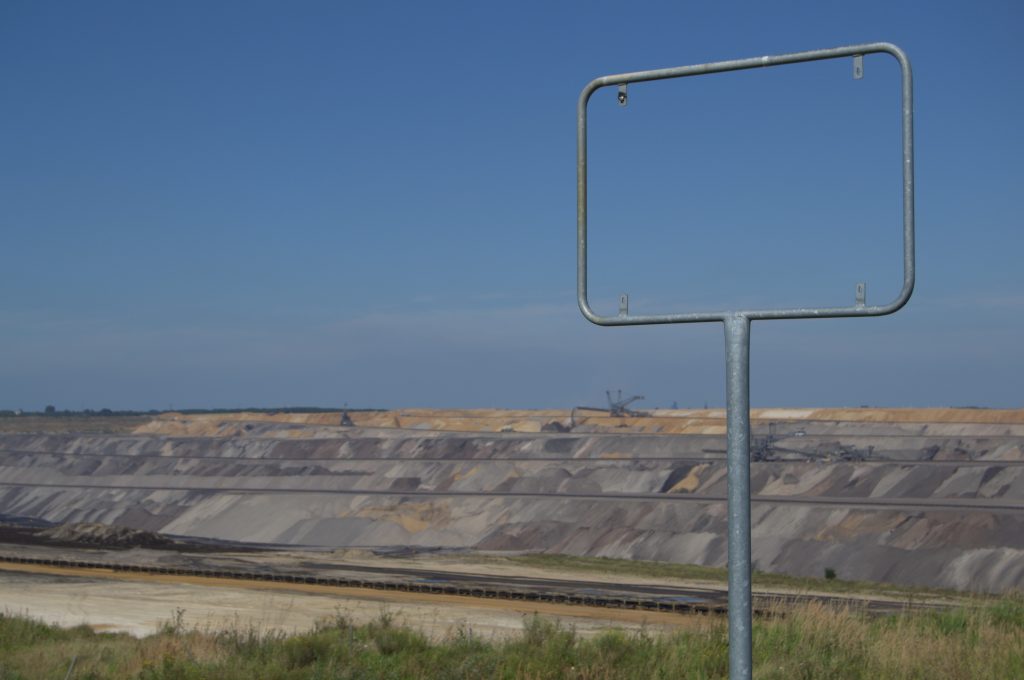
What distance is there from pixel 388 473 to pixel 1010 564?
4471 centimetres

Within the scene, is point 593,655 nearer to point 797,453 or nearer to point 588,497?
point 588,497

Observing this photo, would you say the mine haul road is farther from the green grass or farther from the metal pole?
the metal pole

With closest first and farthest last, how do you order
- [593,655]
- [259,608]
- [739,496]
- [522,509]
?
[739,496] < [593,655] < [259,608] < [522,509]

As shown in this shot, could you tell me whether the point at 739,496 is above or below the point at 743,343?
below

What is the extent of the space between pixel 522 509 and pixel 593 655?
1757 inches

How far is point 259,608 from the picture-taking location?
30500 millimetres

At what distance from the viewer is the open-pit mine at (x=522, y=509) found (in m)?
43.2

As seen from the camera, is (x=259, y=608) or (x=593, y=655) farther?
(x=259, y=608)

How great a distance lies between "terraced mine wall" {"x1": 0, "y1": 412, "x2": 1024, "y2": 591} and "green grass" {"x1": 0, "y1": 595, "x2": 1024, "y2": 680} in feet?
91.1

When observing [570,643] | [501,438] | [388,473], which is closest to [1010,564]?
[570,643]

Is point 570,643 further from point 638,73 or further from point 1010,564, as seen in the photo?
point 1010,564

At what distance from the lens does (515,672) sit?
1467 centimetres

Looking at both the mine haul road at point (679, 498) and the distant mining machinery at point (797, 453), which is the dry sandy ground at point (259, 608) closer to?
the mine haul road at point (679, 498)

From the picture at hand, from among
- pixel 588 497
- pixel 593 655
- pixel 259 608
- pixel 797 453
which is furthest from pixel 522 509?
pixel 593 655
